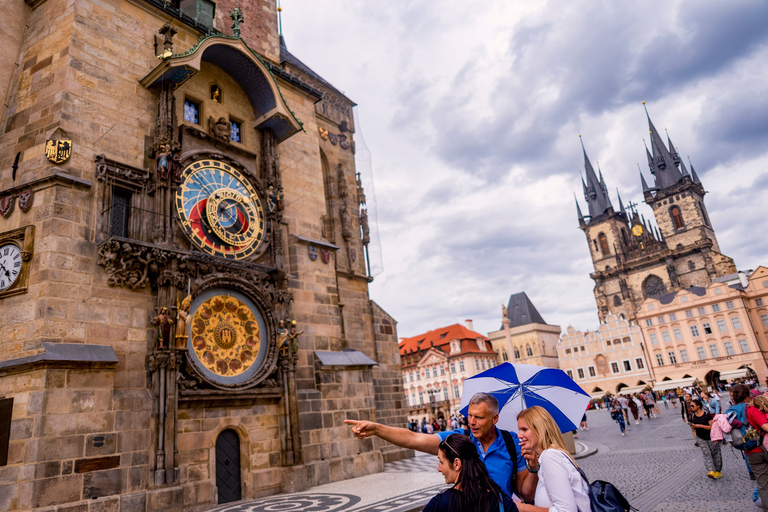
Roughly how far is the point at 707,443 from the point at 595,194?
90485 millimetres

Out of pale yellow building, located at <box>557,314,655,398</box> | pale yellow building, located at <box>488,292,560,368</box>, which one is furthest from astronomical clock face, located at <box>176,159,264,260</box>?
pale yellow building, located at <box>488,292,560,368</box>

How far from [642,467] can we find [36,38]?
1634cm

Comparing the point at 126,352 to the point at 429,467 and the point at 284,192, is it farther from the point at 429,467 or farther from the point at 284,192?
the point at 429,467

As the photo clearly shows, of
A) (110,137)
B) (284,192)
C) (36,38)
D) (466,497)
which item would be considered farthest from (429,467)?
(36,38)

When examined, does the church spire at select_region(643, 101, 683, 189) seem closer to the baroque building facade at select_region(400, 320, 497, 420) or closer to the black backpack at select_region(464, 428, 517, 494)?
the baroque building facade at select_region(400, 320, 497, 420)

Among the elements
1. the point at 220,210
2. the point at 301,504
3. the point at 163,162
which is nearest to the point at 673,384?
the point at 301,504

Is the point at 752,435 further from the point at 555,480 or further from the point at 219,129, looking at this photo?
the point at 219,129

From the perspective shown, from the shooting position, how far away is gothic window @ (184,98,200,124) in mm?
12422

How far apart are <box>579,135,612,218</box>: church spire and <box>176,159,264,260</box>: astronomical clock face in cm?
8602

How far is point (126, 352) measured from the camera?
931cm

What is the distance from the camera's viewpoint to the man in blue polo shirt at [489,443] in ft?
10.4

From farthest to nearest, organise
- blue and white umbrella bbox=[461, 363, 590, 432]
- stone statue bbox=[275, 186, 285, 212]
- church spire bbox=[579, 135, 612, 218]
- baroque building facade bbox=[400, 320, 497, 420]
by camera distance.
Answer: church spire bbox=[579, 135, 612, 218], baroque building facade bbox=[400, 320, 497, 420], stone statue bbox=[275, 186, 285, 212], blue and white umbrella bbox=[461, 363, 590, 432]

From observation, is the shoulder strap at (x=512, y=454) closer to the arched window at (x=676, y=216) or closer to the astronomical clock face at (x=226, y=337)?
the astronomical clock face at (x=226, y=337)

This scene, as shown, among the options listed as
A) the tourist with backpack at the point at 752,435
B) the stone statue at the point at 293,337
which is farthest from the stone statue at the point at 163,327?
the tourist with backpack at the point at 752,435
